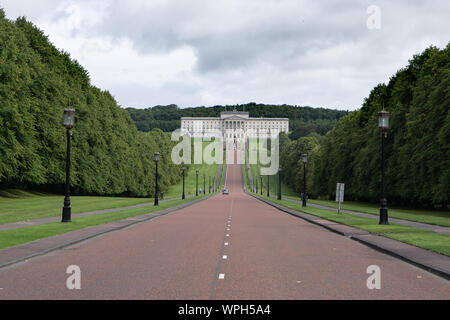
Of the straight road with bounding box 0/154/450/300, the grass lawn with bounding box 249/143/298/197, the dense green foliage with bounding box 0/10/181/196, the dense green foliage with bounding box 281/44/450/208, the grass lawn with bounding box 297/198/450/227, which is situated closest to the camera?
the straight road with bounding box 0/154/450/300

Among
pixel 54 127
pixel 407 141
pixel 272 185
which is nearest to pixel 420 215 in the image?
pixel 407 141

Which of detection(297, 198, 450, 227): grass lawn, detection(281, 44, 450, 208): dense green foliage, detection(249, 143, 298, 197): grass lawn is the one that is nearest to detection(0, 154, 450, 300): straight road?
detection(297, 198, 450, 227): grass lawn

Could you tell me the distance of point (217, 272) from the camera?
11.3 m

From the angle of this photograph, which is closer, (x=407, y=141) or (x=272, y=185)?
(x=407, y=141)

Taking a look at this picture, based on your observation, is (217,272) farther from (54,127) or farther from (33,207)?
(54,127)

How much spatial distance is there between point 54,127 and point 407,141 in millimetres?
36862

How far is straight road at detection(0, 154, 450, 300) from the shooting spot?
8.96 meters

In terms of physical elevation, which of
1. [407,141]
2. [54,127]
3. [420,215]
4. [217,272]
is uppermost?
[54,127]

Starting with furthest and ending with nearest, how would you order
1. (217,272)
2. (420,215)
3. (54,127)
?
(54,127) < (420,215) < (217,272)

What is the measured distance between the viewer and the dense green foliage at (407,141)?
4309 centimetres

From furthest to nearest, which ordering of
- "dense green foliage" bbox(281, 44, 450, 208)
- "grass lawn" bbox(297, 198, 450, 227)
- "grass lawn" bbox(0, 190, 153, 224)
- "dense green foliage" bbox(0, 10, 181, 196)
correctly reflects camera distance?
"dense green foliage" bbox(0, 10, 181, 196) → "dense green foliage" bbox(281, 44, 450, 208) → "grass lawn" bbox(0, 190, 153, 224) → "grass lawn" bbox(297, 198, 450, 227)

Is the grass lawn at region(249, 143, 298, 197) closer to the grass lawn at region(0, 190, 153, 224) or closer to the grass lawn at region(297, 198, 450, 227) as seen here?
the grass lawn at region(297, 198, 450, 227)

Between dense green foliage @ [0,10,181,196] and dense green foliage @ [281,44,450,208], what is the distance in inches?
1222

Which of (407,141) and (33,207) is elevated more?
(407,141)
